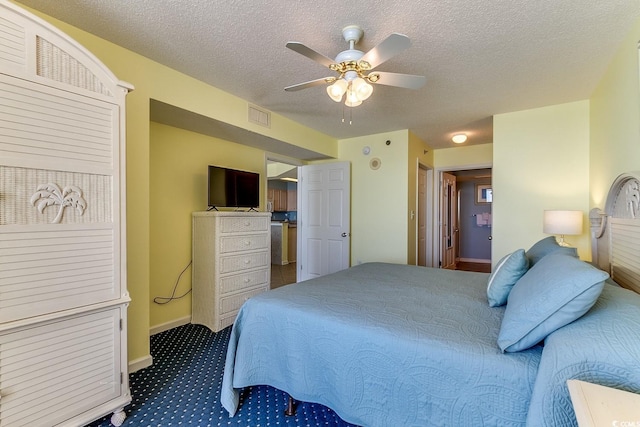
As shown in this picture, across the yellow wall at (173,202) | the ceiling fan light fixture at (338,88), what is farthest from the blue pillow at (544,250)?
the yellow wall at (173,202)

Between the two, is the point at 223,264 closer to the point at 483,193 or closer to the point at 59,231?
the point at 59,231

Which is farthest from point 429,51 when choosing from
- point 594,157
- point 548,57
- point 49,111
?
point 49,111

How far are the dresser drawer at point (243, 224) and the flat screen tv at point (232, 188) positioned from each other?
0.24 metres

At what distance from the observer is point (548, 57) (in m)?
2.22

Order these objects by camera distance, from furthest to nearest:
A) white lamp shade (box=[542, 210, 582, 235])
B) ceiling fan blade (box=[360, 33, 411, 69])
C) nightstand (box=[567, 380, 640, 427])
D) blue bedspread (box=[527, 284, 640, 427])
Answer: white lamp shade (box=[542, 210, 582, 235])
ceiling fan blade (box=[360, 33, 411, 69])
blue bedspread (box=[527, 284, 640, 427])
nightstand (box=[567, 380, 640, 427])

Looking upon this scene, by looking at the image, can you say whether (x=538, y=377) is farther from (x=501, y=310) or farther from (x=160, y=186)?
(x=160, y=186)

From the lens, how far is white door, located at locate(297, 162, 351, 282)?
14.9 feet

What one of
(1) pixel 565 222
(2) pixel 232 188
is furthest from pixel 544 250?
(2) pixel 232 188

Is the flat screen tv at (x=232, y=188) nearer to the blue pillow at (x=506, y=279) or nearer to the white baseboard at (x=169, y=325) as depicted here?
the white baseboard at (x=169, y=325)

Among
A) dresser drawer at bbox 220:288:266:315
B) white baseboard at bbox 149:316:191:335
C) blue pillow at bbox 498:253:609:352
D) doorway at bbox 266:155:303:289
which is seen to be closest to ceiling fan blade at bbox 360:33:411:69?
blue pillow at bbox 498:253:609:352

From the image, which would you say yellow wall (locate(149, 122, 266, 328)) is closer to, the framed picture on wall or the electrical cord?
the electrical cord

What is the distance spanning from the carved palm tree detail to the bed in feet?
3.58

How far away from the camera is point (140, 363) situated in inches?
89.4

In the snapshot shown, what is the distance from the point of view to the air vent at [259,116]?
10.4ft
